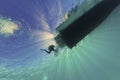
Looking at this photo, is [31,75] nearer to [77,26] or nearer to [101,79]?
[101,79]

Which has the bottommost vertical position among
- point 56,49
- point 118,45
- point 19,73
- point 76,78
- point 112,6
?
point 112,6

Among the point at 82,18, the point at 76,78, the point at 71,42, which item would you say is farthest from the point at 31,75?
the point at 82,18

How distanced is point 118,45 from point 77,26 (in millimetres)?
34777

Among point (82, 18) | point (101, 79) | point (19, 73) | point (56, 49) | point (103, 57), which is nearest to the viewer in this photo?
point (82, 18)

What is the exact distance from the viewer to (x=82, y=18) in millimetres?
18297

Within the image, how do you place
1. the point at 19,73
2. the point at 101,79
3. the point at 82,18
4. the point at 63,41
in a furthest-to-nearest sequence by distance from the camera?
the point at 101,79
the point at 19,73
the point at 63,41
the point at 82,18

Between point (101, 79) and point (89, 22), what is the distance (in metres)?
56.2

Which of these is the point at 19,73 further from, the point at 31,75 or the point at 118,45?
the point at 118,45

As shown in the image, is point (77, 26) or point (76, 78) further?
point (76, 78)

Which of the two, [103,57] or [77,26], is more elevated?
[103,57]

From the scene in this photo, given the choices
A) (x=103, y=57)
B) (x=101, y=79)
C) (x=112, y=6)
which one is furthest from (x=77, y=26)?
(x=101, y=79)

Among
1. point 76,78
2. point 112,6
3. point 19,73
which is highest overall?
point 76,78

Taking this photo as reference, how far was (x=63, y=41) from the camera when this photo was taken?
20266mm

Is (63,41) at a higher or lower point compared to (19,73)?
lower
